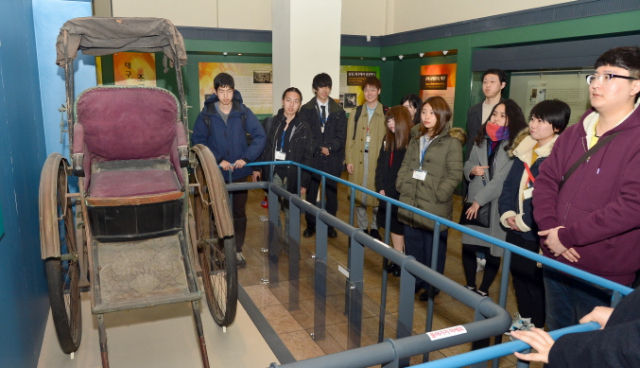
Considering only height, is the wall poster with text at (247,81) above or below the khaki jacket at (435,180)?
above

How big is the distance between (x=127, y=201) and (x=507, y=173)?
8.76ft

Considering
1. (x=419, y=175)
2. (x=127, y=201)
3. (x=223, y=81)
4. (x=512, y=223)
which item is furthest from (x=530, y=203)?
(x=223, y=81)

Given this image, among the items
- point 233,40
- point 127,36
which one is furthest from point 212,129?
point 233,40

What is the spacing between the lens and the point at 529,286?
10.2ft

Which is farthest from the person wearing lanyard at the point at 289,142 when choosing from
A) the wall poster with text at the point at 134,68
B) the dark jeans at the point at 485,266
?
the wall poster with text at the point at 134,68

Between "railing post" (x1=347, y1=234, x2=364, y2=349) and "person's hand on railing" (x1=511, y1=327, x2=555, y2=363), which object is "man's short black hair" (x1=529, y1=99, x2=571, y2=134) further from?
"person's hand on railing" (x1=511, y1=327, x2=555, y2=363)

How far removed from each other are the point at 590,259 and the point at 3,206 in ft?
9.58

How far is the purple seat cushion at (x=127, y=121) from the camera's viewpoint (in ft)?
11.2

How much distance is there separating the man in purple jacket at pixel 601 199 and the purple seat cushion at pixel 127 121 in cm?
265

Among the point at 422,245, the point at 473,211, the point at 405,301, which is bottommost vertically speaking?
the point at 422,245

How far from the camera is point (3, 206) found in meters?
2.50

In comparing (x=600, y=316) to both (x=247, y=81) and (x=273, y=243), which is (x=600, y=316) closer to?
(x=273, y=243)

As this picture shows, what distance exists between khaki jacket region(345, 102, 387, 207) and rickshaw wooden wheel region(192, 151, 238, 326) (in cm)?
179

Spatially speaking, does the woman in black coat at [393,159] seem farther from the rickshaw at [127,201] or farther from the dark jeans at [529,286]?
the rickshaw at [127,201]
